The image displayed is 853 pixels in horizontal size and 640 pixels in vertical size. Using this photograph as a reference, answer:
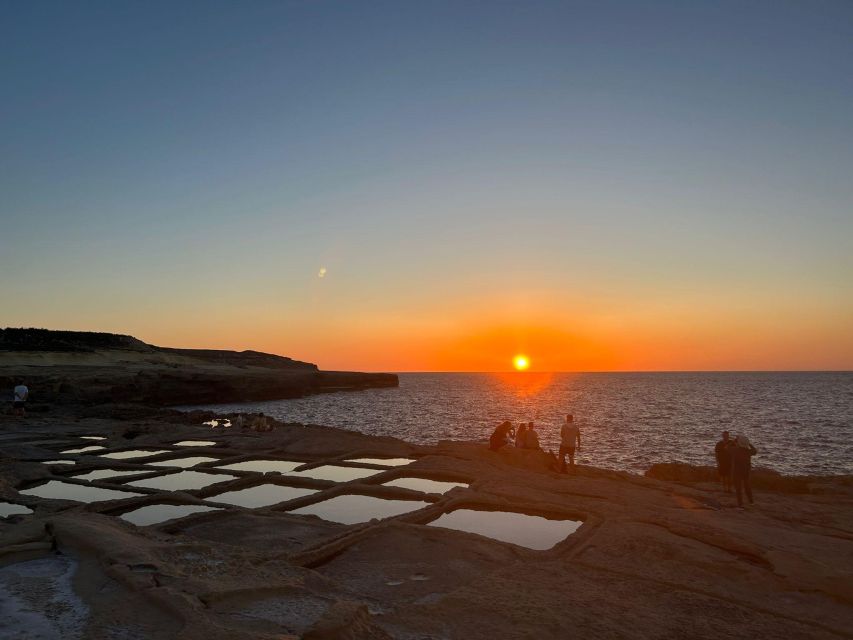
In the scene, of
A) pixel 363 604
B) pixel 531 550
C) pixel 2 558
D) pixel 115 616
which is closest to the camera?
pixel 115 616

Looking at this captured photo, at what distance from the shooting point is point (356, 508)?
13000 millimetres

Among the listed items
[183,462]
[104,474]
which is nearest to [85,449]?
[183,462]

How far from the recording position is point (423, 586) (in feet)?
26.1

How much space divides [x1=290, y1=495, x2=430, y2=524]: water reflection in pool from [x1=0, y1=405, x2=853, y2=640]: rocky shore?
0.37ft

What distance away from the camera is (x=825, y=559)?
10.0 m

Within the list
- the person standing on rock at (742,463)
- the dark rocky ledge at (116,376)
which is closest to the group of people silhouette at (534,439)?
the person standing on rock at (742,463)

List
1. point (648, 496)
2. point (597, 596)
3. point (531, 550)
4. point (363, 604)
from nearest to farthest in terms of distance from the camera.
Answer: point (363, 604) → point (597, 596) → point (531, 550) → point (648, 496)

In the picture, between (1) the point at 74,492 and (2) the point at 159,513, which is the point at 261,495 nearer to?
(2) the point at 159,513

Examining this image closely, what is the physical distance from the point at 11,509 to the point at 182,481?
164 inches

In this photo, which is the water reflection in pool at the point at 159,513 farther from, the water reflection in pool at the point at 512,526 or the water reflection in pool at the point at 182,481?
the water reflection in pool at the point at 512,526

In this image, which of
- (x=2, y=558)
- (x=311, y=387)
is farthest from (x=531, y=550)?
(x=311, y=387)

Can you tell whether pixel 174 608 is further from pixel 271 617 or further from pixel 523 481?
pixel 523 481

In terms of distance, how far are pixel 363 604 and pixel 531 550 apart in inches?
156

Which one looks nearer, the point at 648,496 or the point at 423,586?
the point at 423,586
